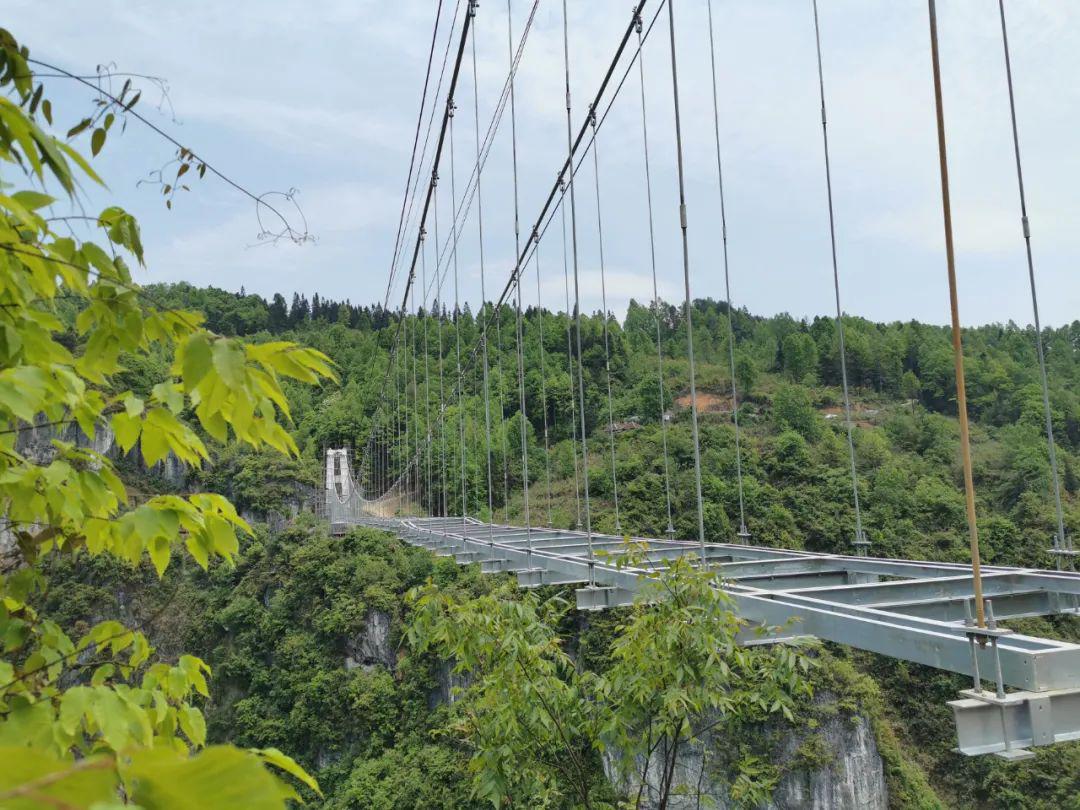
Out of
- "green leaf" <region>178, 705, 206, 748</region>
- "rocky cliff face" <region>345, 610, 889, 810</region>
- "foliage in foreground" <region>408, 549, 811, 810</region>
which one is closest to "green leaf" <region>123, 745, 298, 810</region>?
"green leaf" <region>178, 705, 206, 748</region>

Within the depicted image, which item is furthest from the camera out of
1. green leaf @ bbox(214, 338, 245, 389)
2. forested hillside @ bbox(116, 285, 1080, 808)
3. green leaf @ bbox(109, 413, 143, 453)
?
forested hillside @ bbox(116, 285, 1080, 808)

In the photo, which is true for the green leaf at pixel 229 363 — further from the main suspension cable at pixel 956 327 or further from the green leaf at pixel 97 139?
the main suspension cable at pixel 956 327

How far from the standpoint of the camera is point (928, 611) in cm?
308

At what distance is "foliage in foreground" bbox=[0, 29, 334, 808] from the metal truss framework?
1745mm

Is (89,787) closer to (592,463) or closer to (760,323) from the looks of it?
(592,463)

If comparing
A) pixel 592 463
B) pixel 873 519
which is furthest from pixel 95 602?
pixel 873 519

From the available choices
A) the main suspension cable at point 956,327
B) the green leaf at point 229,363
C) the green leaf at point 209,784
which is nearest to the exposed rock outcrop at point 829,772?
the main suspension cable at point 956,327

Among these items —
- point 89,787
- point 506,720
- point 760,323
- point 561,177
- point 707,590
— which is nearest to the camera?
point 89,787

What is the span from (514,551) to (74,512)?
17.4ft

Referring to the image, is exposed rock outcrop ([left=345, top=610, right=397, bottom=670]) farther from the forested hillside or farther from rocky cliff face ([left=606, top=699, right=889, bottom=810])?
rocky cliff face ([left=606, top=699, right=889, bottom=810])

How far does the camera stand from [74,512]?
875 millimetres

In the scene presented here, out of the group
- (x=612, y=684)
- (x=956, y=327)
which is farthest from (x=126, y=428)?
(x=612, y=684)

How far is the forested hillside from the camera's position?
685 inches

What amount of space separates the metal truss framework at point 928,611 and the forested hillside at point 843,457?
29.9 ft
